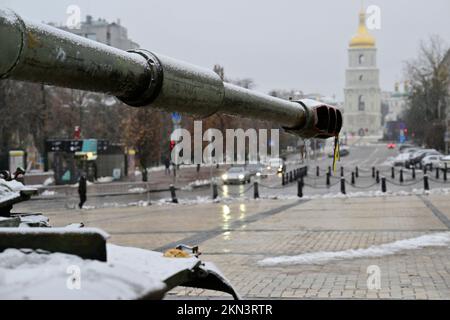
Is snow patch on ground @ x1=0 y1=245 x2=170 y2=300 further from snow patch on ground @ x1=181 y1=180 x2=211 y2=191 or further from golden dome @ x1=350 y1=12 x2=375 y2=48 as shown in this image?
golden dome @ x1=350 y1=12 x2=375 y2=48

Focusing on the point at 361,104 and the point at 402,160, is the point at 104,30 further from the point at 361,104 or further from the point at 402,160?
the point at 361,104

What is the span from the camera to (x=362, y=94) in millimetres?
151500

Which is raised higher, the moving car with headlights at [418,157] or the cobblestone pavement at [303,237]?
the moving car with headlights at [418,157]

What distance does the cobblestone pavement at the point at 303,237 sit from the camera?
8.48m

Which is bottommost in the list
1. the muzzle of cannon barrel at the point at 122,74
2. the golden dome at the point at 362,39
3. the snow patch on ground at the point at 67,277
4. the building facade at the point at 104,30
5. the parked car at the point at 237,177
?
the parked car at the point at 237,177

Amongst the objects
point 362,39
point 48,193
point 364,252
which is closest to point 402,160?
point 48,193

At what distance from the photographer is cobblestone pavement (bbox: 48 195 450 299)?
8484 mm

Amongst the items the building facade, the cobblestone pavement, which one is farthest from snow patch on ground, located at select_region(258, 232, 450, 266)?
the building facade

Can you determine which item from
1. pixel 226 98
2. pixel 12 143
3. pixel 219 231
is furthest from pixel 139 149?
pixel 226 98

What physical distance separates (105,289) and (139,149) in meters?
39.9

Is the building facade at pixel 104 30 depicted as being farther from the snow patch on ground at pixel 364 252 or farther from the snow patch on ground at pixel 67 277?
the snow patch on ground at pixel 67 277

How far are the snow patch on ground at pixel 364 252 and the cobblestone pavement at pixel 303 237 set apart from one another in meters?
0.19

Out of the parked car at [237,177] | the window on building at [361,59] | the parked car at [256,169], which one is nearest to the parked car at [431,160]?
the parked car at [256,169]

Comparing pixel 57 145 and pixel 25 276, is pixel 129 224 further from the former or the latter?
pixel 57 145
